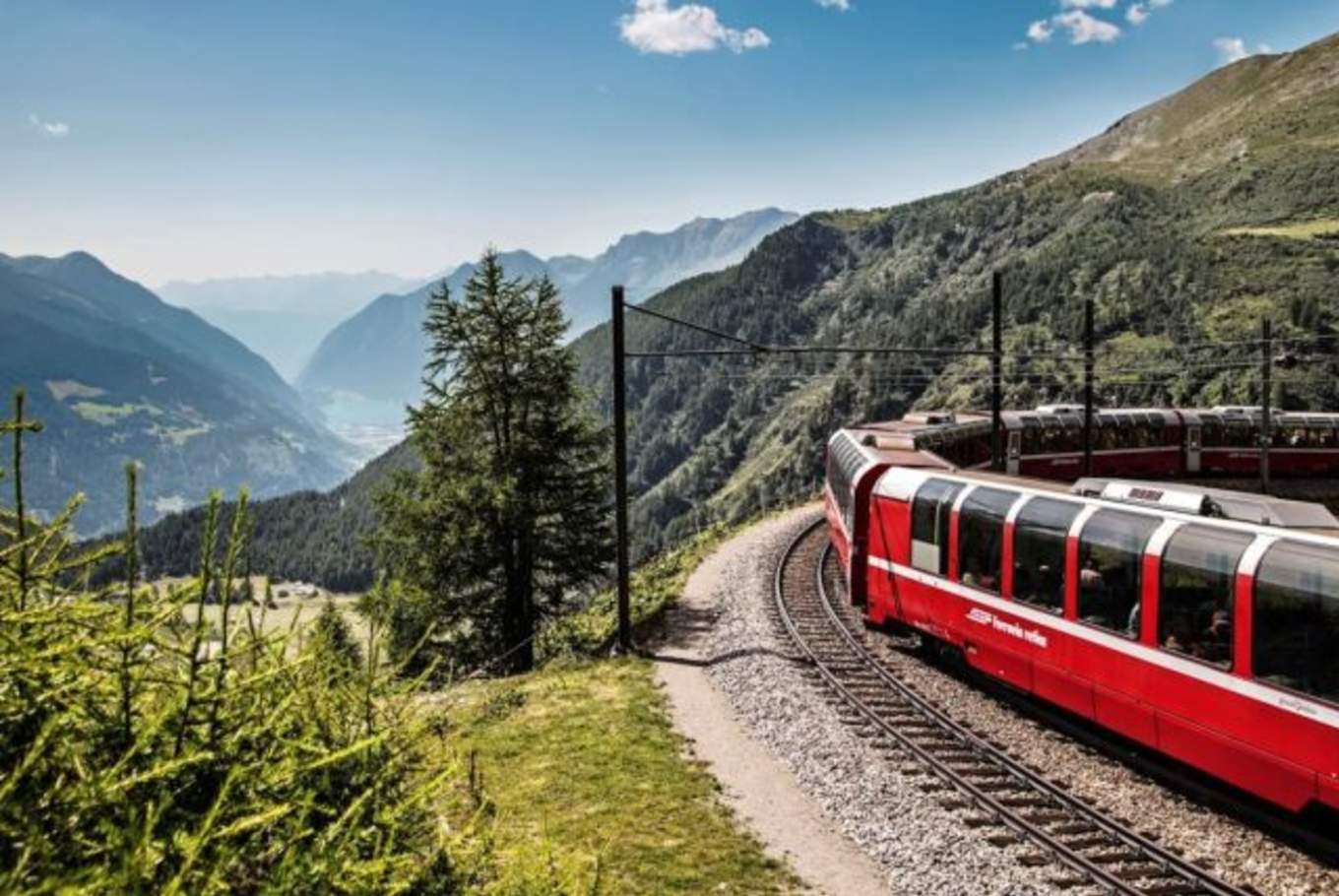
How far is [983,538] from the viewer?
17688 mm

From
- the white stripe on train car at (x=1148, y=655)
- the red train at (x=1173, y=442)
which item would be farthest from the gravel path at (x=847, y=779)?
the red train at (x=1173, y=442)

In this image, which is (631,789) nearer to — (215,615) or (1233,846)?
(1233,846)

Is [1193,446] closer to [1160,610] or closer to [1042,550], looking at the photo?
[1042,550]

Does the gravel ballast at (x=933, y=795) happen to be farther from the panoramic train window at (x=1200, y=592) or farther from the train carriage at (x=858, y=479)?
the panoramic train window at (x=1200, y=592)

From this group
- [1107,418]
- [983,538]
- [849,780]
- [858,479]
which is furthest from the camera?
[1107,418]

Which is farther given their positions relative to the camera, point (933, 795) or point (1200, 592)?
point (933, 795)

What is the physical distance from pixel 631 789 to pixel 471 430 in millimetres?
15492

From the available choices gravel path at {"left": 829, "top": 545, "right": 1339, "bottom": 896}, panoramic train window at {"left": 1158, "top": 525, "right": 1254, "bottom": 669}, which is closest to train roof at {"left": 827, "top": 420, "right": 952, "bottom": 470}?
gravel path at {"left": 829, "top": 545, "right": 1339, "bottom": 896}

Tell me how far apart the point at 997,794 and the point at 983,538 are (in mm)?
5188

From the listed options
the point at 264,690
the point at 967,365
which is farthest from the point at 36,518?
the point at 967,365

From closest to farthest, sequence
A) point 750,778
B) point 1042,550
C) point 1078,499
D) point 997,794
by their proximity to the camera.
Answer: point 997,794
point 750,778
point 1078,499
point 1042,550

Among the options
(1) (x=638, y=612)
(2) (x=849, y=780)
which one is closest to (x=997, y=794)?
(2) (x=849, y=780)

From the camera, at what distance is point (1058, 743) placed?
16.0 m

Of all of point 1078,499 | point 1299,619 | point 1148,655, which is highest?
point 1078,499
